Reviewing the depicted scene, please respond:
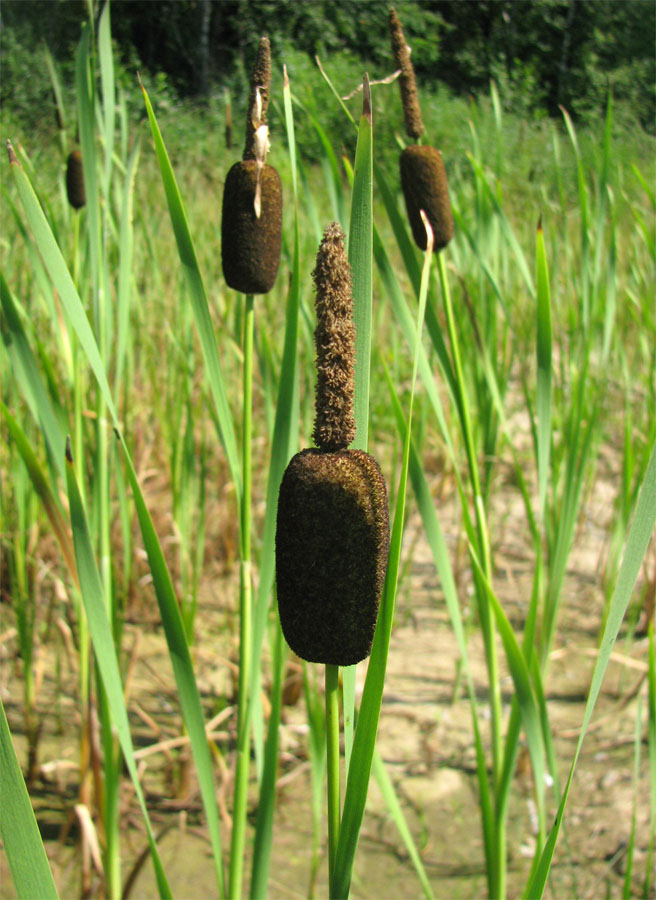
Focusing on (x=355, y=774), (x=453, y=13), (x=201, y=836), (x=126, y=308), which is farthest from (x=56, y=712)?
(x=453, y=13)

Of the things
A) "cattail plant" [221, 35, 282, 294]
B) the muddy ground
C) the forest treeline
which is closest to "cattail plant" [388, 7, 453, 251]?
"cattail plant" [221, 35, 282, 294]

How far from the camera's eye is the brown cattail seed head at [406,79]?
2.79 feet

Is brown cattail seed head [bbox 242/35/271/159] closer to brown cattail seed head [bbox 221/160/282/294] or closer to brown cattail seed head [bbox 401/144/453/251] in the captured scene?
brown cattail seed head [bbox 221/160/282/294]

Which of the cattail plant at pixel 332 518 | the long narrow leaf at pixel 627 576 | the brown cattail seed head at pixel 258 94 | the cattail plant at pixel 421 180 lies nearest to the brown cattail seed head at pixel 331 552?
the cattail plant at pixel 332 518

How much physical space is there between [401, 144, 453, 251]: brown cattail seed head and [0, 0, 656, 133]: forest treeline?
10455mm

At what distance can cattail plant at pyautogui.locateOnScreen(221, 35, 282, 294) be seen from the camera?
0.68 meters

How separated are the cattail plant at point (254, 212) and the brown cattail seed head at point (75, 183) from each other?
47 centimetres

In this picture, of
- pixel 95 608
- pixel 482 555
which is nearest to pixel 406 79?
pixel 482 555

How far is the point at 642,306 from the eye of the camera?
5.18 feet

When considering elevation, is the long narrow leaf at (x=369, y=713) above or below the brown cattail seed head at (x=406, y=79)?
below

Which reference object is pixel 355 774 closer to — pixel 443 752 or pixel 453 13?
pixel 443 752

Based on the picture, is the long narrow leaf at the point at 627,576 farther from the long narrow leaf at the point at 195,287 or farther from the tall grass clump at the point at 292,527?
the long narrow leaf at the point at 195,287

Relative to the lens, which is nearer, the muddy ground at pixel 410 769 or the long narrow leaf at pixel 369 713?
the long narrow leaf at pixel 369 713

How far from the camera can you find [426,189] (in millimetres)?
881
